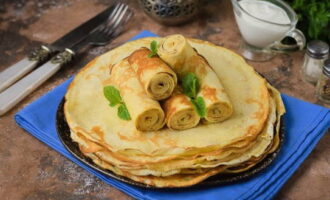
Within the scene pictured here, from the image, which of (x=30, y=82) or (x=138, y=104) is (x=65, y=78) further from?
(x=138, y=104)

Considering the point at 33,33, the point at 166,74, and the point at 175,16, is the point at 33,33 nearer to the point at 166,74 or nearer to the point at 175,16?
the point at 175,16

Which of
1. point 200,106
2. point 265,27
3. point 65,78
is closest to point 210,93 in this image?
point 200,106

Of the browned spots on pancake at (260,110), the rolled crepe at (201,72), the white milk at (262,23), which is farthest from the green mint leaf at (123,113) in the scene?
the white milk at (262,23)

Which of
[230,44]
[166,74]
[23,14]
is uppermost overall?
[166,74]

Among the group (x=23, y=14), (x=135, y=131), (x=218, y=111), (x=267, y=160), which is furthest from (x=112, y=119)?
(x=23, y=14)

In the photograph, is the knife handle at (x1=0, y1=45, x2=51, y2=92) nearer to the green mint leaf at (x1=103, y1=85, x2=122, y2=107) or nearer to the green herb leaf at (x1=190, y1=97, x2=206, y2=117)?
the green mint leaf at (x1=103, y1=85, x2=122, y2=107)

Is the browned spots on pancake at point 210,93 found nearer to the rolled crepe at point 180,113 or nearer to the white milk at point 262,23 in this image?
the rolled crepe at point 180,113
